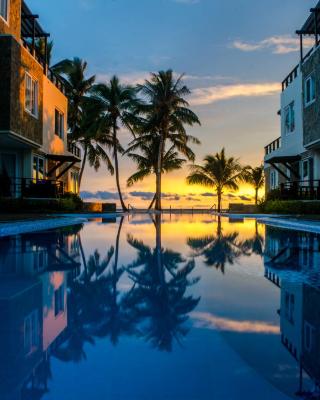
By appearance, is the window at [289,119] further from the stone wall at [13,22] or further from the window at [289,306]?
the window at [289,306]

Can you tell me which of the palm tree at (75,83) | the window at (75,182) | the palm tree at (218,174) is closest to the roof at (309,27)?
the palm tree at (218,174)

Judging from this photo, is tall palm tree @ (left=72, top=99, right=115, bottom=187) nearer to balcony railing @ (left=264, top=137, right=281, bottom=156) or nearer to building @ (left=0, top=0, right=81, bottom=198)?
building @ (left=0, top=0, right=81, bottom=198)

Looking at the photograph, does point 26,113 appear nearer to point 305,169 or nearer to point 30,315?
point 305,169

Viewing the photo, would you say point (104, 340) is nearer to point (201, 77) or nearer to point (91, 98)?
point (201, 77)

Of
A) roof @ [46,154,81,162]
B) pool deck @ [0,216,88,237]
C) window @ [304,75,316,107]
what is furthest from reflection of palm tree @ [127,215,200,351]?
roof @ [46,154,81,162]

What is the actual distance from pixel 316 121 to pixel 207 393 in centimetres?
1660

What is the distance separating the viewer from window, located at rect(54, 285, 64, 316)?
10.6 ft

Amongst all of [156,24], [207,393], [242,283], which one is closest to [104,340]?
[207,393]

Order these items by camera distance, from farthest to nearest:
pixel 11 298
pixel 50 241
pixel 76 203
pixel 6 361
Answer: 1. pixel 76 203
2. pixel 50 241
3. pixel 11 298
4. pixel 6 361

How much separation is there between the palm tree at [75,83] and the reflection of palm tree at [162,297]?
26394 mm

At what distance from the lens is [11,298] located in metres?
3.51

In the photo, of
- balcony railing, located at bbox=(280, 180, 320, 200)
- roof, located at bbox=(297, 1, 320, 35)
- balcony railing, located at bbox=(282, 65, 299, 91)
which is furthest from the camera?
balcony railing, located at bbox=(282, 65, 299, 91)

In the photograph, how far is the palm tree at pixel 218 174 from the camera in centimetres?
3219

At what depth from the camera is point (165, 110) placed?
28.1m
